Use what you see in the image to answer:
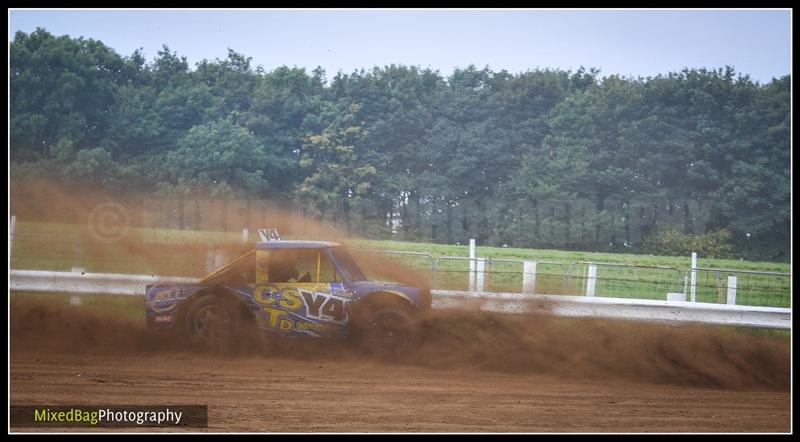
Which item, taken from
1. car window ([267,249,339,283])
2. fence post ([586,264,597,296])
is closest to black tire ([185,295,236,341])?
car window ([267,249,339,283])

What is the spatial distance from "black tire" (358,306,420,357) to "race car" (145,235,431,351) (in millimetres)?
14

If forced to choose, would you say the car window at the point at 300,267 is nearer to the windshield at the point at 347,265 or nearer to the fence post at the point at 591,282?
the windshield at the point at 347,265

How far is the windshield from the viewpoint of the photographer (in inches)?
464

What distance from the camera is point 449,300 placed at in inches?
476

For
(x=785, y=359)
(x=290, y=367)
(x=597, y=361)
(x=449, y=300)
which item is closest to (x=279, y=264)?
(x=290, y=367)

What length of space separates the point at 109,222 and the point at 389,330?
33.8 feet

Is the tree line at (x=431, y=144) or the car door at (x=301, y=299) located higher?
the tree line at (x=431, y=144)

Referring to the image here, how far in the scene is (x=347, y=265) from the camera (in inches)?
471

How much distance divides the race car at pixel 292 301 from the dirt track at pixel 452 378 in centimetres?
31

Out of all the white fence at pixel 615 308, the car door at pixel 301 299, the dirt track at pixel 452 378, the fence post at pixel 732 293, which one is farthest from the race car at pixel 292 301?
the fence post at pixel 732 293

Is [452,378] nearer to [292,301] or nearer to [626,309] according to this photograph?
[292,301]

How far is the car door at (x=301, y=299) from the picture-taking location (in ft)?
37.4

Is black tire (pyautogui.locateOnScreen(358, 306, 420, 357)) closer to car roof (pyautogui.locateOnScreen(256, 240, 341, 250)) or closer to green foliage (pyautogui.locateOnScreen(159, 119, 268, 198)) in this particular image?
car roof (pyautogui.locateOnScreen(256, 240, 341, 250))

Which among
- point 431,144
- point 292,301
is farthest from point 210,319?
point 431,144
